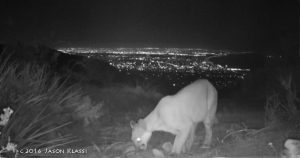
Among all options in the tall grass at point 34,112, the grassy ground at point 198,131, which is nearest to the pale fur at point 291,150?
the grassy ground at point 198,131

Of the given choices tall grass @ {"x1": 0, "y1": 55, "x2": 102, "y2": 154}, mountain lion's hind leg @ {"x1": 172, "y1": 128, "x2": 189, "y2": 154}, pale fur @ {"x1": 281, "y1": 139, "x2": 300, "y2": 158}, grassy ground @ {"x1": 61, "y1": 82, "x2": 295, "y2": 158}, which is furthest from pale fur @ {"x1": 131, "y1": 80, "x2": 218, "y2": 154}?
pale fur @ {"x1": 281, "y1": 139, "x2": 300, "y2": 158}

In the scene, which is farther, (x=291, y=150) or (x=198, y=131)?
(x=198, y=131)

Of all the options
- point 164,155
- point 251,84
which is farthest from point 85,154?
point 251,84

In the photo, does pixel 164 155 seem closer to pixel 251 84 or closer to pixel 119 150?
pixel 119 150

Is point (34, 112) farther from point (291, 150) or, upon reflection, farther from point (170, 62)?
point (170, 62)

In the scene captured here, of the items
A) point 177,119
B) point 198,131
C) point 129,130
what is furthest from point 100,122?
point 177,119

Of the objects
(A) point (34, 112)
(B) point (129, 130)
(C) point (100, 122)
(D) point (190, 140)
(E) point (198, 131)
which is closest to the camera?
(A) point (34, 112)

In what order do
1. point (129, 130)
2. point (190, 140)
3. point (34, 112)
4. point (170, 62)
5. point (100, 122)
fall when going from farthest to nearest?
point (170, 62) < point (100, 122) < point (129, 130) < point (190, 140) < point (34, 112)
